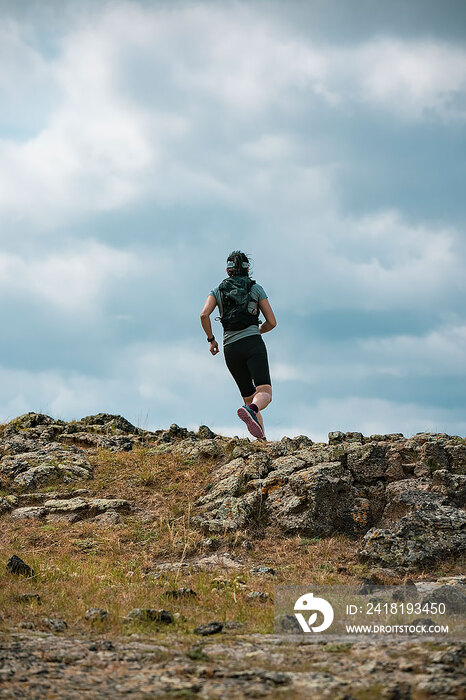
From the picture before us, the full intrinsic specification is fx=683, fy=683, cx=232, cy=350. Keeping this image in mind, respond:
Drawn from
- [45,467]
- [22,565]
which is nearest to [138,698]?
[22,565]

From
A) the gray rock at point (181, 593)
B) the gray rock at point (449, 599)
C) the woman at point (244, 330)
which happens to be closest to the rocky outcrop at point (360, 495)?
the woman at point (244, 330)

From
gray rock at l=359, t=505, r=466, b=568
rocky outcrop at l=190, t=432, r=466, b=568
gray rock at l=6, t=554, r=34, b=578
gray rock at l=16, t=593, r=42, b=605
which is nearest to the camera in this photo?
gray rock at l=16, t=593, r=42, b=605

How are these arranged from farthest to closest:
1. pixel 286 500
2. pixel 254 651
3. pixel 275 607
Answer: pixel 286 500 < pixel 275 607 < pixel 254 651

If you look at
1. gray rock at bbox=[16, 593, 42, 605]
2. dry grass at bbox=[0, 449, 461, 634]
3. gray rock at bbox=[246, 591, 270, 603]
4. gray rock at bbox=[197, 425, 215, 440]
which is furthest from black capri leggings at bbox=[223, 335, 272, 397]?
gray rock at bbox=[16, 593, 42, 605]

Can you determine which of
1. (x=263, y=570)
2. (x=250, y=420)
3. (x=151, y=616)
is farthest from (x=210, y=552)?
(x=151, y=616)

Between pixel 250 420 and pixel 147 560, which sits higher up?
pixel 250 420

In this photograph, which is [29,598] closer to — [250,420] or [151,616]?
[151,616]

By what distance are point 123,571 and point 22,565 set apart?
1.39 m

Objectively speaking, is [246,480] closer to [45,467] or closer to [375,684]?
[45,467]

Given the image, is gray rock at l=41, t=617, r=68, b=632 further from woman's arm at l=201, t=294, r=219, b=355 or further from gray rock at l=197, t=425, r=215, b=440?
gray rock at l=197, t=425, r=215, b=440

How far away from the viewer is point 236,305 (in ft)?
43.7

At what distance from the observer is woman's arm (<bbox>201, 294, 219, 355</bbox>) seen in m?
13.5

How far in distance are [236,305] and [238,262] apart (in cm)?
104

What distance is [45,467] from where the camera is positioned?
14148mm
